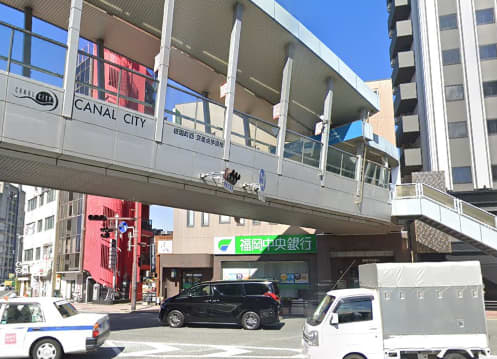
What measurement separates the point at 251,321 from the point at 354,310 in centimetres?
863

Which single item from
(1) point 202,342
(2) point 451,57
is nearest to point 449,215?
(1) point 202,342

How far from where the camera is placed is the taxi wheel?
1018cm

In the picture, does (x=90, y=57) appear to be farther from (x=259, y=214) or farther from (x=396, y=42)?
(x=396, y=42)

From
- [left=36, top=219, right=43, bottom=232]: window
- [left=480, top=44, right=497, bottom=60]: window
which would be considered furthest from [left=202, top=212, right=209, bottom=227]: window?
[left=36, top=219, right=43, bottom=232]: window

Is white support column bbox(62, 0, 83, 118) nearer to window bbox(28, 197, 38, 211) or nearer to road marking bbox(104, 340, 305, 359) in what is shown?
road marking bbox(104, 340, 305, 359)

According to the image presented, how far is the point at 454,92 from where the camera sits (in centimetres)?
3547

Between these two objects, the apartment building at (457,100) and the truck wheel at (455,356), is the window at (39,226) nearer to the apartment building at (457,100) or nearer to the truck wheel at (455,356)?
the apartment building at (457,100)

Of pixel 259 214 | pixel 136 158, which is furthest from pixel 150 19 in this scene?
pixel 259 214

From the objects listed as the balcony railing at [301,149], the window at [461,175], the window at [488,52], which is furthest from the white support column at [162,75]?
the window at [488,52]

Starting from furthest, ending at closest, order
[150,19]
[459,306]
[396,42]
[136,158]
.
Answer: [396,42] → [150,19] → [136,158] → [459,306]

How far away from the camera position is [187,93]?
15.5 metres

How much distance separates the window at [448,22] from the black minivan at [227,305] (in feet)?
98.3

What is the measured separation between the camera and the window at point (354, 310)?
9250 mm

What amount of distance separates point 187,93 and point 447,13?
30.9 m
